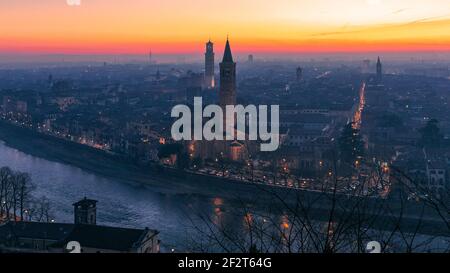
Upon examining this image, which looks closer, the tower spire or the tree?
the tree

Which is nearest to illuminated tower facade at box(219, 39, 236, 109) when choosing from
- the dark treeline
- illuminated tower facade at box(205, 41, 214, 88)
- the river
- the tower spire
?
the tower spire

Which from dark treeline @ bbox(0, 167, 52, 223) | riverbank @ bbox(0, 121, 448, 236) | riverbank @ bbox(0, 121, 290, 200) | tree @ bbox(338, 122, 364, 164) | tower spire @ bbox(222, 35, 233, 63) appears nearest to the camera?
dark treeline @ bbox(0, 167, 52, 223)

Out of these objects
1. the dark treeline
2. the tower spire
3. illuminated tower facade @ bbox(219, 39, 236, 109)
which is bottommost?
the dark treeline

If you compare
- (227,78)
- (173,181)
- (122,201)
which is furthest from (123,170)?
(227,78)

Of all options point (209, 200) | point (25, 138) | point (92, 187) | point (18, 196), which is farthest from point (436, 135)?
point (25, 138)

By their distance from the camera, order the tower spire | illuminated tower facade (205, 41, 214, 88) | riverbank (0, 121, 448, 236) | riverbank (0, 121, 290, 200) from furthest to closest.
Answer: illuminated tower facade (205, 41, 214, 88) → the tower spire → riverbank (0, 121, 290, 200) → riverbank (0, 121, 448, 236)

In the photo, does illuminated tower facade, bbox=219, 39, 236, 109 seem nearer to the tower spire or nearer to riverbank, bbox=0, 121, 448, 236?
the tower spire

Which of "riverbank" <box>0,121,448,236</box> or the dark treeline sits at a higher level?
the dark treeline
